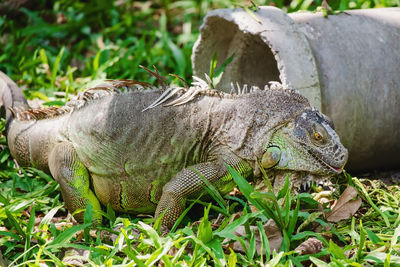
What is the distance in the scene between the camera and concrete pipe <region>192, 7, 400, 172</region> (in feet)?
13.5

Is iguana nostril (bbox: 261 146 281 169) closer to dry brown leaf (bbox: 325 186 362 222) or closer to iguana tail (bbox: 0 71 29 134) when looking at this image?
dry brown leaf (bbox: 325 186 362 222)

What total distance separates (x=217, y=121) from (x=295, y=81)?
728 millimetres

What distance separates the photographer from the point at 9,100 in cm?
475

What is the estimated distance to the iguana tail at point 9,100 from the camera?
15.4ft

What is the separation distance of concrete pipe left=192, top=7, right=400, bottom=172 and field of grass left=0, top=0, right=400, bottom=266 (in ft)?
0.92

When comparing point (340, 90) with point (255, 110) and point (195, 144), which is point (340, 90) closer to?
point (255, 110)

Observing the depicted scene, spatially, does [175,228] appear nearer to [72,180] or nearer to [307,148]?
[72,180]

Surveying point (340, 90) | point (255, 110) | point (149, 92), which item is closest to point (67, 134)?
point (149, 92)

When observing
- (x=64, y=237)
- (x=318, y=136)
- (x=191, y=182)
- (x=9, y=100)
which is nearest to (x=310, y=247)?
(x=318, y=136)

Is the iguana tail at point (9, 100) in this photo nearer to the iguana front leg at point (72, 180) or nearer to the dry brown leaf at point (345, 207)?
the iguana front leg at point (72, 180)

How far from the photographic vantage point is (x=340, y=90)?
4.23 metres

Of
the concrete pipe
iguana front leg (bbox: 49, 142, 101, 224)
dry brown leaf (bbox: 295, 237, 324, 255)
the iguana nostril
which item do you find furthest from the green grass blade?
the concrete pipe

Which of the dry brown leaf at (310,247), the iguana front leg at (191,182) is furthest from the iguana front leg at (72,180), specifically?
the dry brown leaf at (310,247)

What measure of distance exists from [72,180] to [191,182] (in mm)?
856
